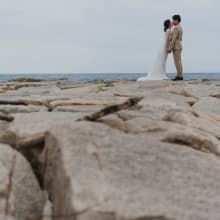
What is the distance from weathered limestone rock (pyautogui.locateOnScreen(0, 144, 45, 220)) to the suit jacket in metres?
7.00

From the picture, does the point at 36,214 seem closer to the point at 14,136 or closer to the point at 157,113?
the point at 14,136

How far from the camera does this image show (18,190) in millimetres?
1836

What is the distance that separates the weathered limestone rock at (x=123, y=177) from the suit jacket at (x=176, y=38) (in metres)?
6.73

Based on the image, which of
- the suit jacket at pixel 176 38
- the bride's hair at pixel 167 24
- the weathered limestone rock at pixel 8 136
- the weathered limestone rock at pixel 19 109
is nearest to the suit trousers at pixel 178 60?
the suit jacket at pixel 176 38

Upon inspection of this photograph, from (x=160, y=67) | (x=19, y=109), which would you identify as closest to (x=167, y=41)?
(x=160, y=67)

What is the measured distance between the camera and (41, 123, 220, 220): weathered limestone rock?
1.46m

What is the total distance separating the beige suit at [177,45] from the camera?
856 cm

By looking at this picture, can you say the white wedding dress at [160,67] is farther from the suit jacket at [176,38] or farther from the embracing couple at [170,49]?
the suit jacket at [176,38]

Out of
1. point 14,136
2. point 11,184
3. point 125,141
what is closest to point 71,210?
point 11,184

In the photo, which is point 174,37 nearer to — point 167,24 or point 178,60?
point 167,24

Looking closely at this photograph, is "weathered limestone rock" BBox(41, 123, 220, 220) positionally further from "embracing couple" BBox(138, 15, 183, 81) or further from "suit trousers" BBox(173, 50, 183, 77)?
"suit trousers" BBox(173, 50, 183, 77)

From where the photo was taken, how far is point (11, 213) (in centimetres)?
171

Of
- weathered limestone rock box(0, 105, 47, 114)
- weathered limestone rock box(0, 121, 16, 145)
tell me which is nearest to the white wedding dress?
weathered limestone rock box(0, 105, 47, 114)

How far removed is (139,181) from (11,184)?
23.2 inches
